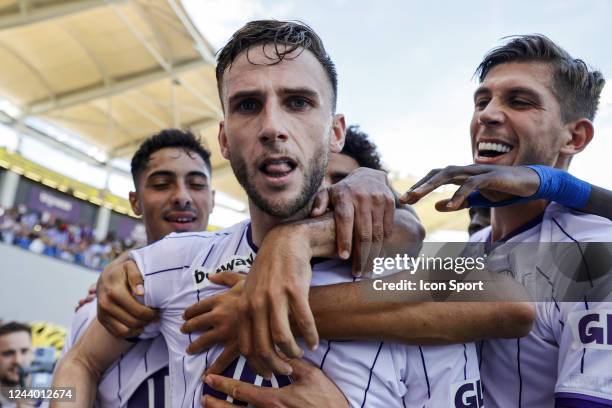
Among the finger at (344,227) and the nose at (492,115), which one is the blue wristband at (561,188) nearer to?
the nose at (492,115)

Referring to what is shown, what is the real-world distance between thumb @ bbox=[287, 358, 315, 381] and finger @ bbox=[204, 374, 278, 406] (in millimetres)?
68

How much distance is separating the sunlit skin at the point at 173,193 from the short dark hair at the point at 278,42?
127 centimetres

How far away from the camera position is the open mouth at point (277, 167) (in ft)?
5.63

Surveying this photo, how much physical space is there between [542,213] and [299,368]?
3.55ft

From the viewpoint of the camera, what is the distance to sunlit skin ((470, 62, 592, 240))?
2137 mm

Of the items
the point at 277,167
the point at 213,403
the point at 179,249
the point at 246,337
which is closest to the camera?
the point at 246,337

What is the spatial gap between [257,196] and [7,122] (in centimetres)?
1826

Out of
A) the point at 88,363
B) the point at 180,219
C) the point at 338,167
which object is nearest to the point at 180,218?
the point at 180,219

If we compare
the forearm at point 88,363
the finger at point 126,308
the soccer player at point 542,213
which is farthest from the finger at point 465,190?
the forearm at point 88,363

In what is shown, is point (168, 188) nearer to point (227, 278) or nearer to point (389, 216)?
point (227, 278)

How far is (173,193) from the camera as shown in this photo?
3.24m

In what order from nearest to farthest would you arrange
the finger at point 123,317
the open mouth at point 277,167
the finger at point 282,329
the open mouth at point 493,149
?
the finger at point 282,329 < the open mouth at point 277,167 < the finger at point 123,317 < the open mouth at point 493,149

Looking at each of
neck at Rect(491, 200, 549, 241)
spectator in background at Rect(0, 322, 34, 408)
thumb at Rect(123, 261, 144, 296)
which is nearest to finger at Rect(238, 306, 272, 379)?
thumb at Rect(123, 261, 144, 296)

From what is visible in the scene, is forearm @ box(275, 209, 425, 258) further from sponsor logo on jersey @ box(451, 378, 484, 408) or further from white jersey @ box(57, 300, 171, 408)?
white jersey @ box(57, 300, 171, 408)
